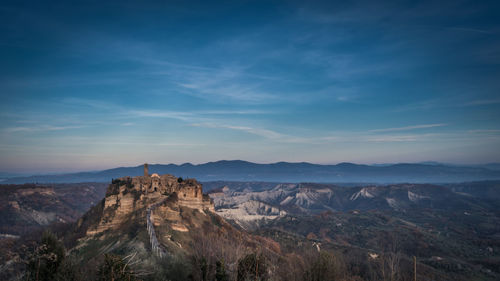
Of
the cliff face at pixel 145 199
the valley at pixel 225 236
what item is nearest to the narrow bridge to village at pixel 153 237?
the valley at pixel 225 236

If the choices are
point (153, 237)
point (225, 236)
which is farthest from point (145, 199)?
point (153, 237)

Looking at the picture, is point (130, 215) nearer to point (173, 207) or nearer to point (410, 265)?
point (173, 207)

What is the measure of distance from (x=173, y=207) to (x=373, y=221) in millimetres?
114158

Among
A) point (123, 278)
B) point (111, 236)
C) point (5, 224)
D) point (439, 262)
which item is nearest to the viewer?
point (123, 278)

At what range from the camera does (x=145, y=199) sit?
185ft

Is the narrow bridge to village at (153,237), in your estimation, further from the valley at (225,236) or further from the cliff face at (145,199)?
the cliff face at (145,199)

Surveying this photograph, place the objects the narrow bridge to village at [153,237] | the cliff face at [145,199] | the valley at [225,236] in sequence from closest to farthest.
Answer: the narrow bridge to village at [153,237], the valley at [225,236], the cliff face at [145,199]

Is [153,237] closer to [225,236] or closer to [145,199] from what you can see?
[145,199]

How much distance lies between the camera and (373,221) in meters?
139

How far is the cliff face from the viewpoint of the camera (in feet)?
167

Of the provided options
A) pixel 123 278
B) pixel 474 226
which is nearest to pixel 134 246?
pixel 123 278

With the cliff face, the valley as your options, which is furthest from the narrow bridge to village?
the cliff face

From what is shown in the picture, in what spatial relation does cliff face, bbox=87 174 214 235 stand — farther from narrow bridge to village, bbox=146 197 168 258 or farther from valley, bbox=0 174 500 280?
narrow bridge to village, bbox=146 197 168 258

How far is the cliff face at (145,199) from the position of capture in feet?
167
